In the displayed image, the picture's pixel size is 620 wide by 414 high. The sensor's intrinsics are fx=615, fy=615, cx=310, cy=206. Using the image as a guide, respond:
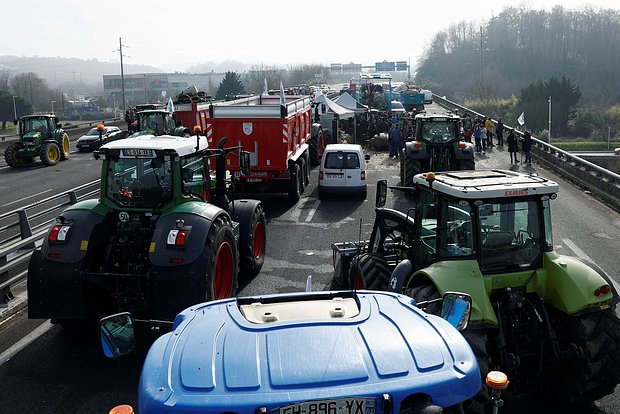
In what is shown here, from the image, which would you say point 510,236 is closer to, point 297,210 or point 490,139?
point 297,210

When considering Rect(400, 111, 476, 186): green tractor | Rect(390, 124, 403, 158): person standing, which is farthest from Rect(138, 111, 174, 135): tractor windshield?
Rect(400, 111, 476, 186): green tractor

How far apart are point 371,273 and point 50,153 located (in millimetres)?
24387

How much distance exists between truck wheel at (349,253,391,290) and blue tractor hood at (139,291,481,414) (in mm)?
4101

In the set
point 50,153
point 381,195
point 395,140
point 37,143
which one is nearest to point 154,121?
point 50,153

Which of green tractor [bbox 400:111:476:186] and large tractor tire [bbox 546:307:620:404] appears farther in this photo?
green tractor [bbox 400:111:476:186]

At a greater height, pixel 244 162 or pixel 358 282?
pixel 244 162

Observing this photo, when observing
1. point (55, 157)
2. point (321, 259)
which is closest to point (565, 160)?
point (321, 259)

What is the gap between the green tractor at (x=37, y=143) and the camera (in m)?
27.6

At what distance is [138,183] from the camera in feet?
28.6

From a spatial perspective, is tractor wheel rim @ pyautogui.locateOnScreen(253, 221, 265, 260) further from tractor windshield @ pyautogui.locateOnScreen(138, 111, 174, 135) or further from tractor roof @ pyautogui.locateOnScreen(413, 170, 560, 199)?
tractor windshield @ pyautogui.locateOnScreen(138, 111, 174, 135)

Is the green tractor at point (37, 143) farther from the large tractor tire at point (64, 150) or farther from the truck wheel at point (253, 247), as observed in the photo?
the truck wheel at point (253, 247)

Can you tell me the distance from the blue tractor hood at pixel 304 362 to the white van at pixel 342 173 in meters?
14.6

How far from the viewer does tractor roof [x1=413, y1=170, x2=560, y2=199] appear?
19.8 feet

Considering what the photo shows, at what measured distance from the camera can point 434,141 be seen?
63.0 feet
